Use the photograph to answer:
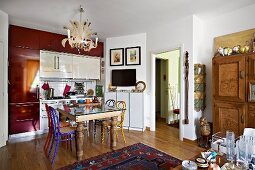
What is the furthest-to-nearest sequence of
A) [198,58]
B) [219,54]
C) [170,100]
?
[170,100] < [198,58] < [219,54]

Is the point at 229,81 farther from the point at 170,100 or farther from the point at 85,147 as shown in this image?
the point at 85,147

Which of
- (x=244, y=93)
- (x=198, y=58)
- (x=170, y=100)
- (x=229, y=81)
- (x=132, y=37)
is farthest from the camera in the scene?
(x=170, y=100)

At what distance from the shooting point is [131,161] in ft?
8.24

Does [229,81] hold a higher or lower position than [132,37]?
lower

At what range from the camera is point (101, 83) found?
522 centimetres

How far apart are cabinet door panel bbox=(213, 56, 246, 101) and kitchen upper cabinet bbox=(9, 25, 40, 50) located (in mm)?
4069

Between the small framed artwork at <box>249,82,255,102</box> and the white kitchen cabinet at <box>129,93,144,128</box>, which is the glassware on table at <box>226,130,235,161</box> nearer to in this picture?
the small framed artwork at <box>249,82,255,102</box>

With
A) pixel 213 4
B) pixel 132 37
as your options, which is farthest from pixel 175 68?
pixel 213 4

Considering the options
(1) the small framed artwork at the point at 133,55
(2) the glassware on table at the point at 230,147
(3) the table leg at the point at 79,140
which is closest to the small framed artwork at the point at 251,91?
(2) the glassware on table at the point at 230,147

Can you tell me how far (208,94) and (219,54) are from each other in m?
0.99

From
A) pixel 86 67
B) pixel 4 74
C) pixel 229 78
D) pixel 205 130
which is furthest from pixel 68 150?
pixel 229 78

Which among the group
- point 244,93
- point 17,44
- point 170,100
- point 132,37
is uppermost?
point 132,37

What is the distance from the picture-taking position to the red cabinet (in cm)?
353

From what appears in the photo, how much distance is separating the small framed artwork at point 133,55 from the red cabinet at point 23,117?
2649 millimetres
